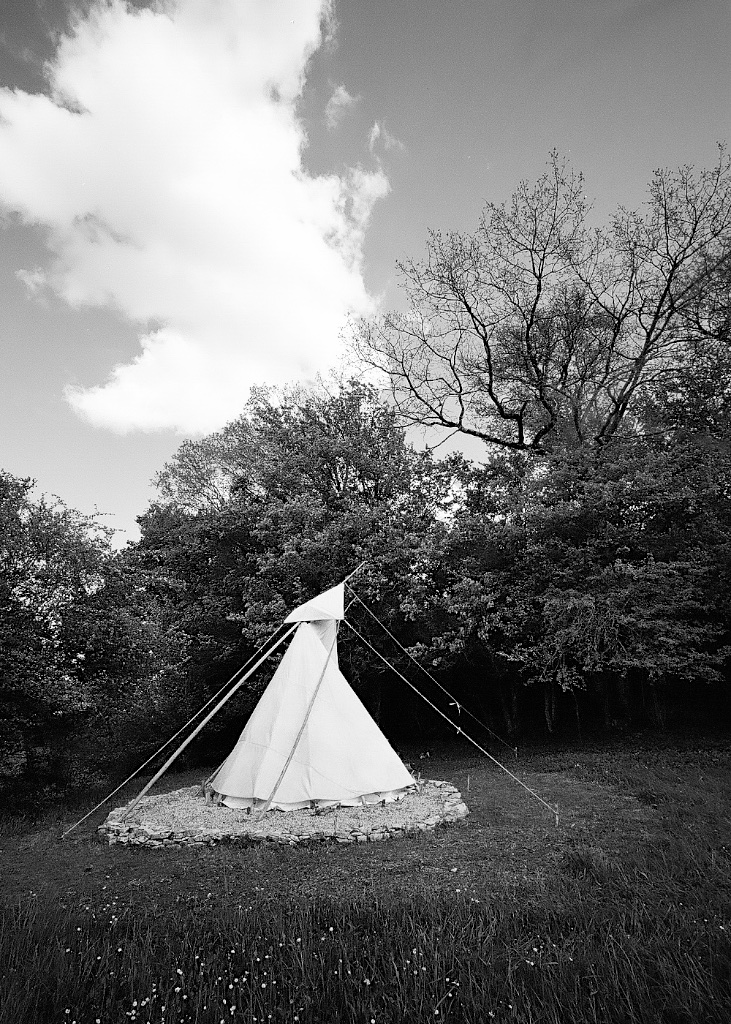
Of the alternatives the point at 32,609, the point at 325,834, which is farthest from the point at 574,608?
the point at 32,609

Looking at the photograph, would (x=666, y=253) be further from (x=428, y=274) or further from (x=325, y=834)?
(x=325, y=834)

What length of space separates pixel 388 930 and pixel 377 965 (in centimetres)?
34

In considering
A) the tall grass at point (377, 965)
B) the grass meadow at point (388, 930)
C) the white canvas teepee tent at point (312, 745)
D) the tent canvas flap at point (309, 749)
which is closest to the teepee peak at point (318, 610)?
the white canvas teepee tent at point (312, 745)

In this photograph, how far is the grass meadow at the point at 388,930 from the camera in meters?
3.15

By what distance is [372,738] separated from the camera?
416 inches

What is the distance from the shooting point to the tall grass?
3.10 metres

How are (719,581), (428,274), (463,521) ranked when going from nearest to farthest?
(719,581), (463,521), (428,274)

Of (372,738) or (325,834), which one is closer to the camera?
(325,834)

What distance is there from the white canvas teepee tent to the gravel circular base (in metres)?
0.32

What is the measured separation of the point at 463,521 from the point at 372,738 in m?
6.23

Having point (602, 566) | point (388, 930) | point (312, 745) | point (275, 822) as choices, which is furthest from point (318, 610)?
point (388, 930)

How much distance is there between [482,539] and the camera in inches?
586

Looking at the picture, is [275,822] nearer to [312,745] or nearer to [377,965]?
[312,745]

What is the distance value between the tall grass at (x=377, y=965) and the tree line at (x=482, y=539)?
26.5 feet
